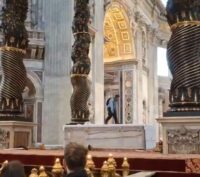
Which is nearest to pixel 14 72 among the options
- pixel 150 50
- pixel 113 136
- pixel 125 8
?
pixel 113 136

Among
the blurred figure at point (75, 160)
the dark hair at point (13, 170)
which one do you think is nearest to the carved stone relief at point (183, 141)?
the blurred figure at point (75, 160)

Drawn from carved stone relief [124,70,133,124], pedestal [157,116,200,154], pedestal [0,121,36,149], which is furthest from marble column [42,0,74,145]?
carved stone relief [124,70,133,124]

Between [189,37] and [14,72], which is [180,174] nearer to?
[189,37]

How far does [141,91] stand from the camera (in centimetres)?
2280

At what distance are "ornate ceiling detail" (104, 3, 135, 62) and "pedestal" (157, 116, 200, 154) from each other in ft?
55.3

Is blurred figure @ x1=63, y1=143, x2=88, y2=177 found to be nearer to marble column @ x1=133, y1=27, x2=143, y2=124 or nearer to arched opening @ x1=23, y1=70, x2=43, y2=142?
arched opening @ x1=23, y1=70, x2=43, y2=142

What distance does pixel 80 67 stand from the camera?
8594 millimetres

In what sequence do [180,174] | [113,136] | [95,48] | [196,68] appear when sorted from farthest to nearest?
[95,48]
[113,136]
[196,68]
[180,174]

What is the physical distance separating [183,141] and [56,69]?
8884 mm

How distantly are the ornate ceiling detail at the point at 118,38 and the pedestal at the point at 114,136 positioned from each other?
14.1 m

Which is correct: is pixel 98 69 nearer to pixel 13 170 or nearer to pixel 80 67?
pixel 80 67

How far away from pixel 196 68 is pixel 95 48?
10.9 metres

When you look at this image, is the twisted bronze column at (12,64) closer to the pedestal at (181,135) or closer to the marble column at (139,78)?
the pedestal at (181,135)

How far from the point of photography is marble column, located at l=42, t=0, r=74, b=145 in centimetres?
1269
